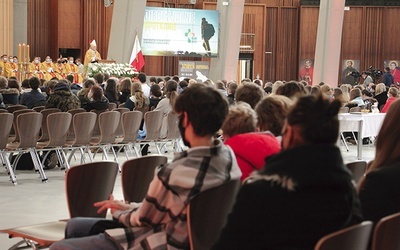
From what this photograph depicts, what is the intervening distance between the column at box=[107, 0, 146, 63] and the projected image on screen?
118 inches

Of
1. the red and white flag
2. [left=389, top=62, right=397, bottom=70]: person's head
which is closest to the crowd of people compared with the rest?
the red and white flag

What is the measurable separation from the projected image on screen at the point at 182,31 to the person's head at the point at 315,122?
18.9 meters

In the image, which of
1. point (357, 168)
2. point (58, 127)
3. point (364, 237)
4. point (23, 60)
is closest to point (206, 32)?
point (23, 60)

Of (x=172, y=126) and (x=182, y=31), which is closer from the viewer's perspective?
(x=172, y=126)

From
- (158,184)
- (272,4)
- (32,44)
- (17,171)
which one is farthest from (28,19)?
(158,184)

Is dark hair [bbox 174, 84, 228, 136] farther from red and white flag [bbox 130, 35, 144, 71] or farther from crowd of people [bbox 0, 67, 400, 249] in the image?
red and white flag [bbox 130, 35, 144, 71]

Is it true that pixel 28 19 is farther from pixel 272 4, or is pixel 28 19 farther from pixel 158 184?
pixel 158 184

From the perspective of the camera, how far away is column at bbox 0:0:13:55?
24109 millimetres

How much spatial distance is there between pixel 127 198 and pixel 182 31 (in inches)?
690

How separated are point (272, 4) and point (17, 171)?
1974cm

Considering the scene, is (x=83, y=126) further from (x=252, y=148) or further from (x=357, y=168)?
(x=252, y=148)

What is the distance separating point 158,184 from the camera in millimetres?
3574

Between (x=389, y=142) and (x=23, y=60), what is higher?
(x=389, y=142)

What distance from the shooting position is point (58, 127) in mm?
9336
